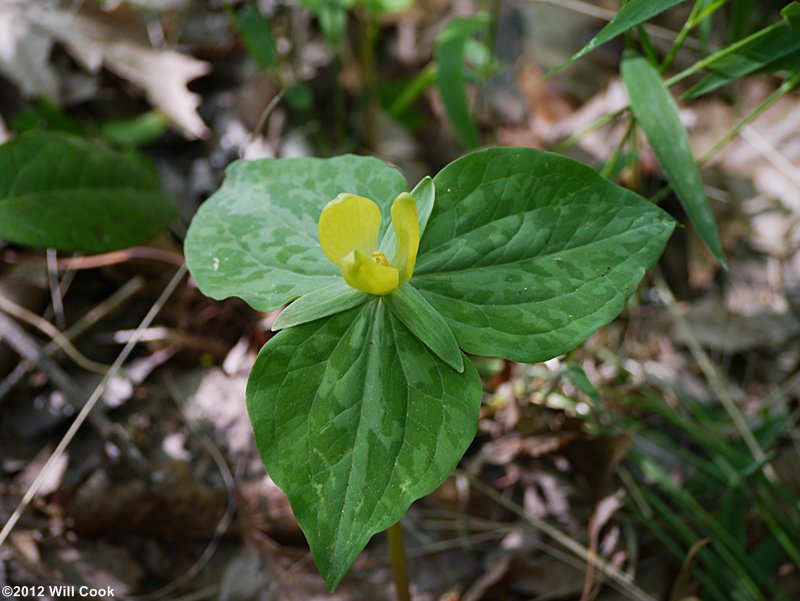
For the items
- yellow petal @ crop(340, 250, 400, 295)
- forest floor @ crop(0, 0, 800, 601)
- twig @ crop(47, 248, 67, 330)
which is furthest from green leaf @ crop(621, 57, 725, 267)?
twig @ crop(47, 248, 67, 330)

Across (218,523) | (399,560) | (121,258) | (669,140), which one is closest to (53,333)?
(121,258)

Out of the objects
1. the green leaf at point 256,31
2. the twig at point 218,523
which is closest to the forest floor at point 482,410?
the twig at point 218,523

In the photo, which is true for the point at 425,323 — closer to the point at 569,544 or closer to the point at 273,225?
the point at 273,225

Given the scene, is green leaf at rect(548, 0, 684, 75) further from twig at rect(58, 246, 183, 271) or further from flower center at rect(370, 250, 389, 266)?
twig at rect(58, 246, 183, 271)

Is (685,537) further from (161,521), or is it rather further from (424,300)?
(161,521)

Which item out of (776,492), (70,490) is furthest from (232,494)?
(776,492)

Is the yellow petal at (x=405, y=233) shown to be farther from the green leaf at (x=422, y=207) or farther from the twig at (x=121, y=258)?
the twig at (x=121, y=258)
